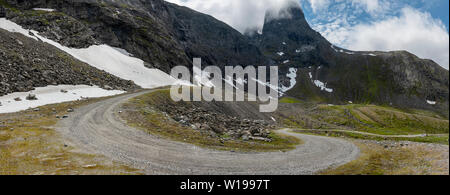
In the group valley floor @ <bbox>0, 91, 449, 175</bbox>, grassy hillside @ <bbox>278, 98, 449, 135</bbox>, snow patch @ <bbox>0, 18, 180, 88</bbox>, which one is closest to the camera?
valley floor @ <bbox>0, 91, 449, 175</bbox>

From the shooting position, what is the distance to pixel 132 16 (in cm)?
10838

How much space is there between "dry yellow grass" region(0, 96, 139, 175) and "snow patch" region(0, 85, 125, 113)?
8.69m

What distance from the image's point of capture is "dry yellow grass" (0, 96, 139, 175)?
32.6 ft

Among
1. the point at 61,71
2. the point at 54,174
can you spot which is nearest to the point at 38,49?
the point at 61,71

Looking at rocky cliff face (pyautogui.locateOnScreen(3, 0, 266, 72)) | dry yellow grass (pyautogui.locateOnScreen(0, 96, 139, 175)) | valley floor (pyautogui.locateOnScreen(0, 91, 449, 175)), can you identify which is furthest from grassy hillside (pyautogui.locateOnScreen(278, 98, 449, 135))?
dry yellow grass (pyautogui.locateOnScreen(0, 96, 139, 175))

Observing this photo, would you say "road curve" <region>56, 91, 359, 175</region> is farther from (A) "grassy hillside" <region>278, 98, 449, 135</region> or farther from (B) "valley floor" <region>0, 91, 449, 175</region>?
(A) "grassy hillside" <region>278, 98, 449, 135</region>

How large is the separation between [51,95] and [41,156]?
26.0 metres

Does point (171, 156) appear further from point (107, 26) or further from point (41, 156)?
point (107, 26)

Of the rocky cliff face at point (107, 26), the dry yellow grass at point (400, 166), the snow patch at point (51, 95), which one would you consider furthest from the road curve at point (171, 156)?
the rocky cliff face at point (107, 26)

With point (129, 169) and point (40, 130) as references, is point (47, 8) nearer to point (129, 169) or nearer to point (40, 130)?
point (40, 130)

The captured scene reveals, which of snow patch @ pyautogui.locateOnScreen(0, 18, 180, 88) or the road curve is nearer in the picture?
the road curve

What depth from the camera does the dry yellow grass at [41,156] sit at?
995cm

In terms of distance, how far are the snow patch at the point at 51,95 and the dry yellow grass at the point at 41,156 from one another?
342 inches
